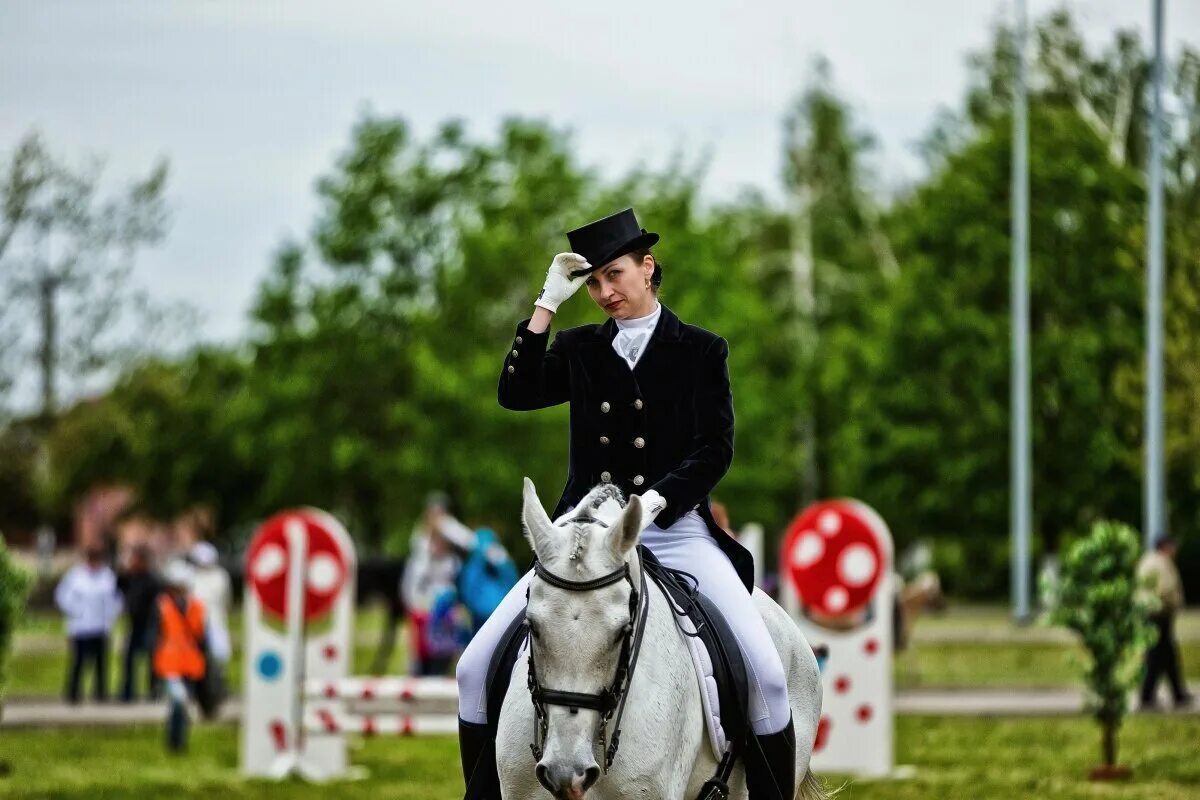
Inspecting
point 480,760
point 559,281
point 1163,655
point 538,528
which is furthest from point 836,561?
point 538,528

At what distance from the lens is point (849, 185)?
208ft

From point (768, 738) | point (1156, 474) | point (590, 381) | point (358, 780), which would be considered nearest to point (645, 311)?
point (590, 381)

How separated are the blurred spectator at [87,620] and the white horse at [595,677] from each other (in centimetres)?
2124

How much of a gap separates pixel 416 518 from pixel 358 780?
36611mm

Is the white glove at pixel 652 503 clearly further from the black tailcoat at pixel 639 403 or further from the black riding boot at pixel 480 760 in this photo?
the black riding boot at pixel 480 760

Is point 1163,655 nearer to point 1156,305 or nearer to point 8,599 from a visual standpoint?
point 1156,305

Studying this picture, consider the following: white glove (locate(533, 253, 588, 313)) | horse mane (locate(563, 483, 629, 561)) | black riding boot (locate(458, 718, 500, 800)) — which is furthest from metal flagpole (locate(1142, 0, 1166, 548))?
horse mane (locate(563, 483, 629, 561))

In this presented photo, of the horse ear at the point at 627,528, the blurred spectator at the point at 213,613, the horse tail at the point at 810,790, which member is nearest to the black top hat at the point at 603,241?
the horse ear at the point at 627,528

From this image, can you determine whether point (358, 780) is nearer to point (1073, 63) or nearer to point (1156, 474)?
A: point (1156, 474)

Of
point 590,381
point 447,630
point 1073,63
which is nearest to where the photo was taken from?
point 590,381

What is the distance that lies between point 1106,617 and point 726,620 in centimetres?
1007

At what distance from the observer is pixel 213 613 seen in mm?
24531

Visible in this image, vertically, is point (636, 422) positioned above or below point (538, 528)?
above

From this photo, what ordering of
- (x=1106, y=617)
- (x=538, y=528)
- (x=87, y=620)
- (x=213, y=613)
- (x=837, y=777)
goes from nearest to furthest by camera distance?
(x=538, y=528) → (x=837, y=777) → (x=1106, y=617) → (x=213, y=613) → (x=87, y=620)
